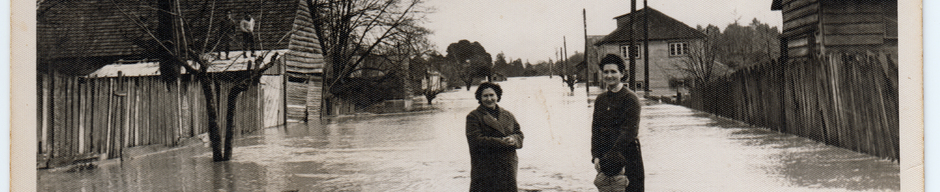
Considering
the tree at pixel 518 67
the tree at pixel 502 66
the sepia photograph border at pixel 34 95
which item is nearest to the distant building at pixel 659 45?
the tree at pixel 518 67

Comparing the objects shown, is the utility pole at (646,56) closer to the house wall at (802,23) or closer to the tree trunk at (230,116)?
the house wall at (802,23)

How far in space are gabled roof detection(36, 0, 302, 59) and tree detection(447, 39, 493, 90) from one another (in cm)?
268

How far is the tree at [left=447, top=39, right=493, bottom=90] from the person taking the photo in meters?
5.85

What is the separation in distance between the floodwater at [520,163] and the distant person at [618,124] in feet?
4.22

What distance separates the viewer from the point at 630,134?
393 cm

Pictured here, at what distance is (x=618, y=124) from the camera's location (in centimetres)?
398

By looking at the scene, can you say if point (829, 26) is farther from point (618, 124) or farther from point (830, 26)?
point (618, 124)

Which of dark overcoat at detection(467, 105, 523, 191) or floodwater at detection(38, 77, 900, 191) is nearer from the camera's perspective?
dark overcoat at detection(467, 105, 523, 191)

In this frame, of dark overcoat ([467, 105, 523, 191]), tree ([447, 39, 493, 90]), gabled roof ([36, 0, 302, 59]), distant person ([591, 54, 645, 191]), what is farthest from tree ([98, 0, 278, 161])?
distant person ([591, 54, 645, 191])

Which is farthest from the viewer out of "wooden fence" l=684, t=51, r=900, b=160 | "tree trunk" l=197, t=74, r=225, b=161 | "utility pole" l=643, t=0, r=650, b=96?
"utility pole" l=643, t=0, r=650, b=96

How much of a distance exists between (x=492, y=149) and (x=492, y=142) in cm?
6

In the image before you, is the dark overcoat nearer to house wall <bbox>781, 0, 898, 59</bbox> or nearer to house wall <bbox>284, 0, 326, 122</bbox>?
house wall <bbox>781, 0, 898, 59</bbox>

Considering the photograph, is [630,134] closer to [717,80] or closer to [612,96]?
[612,96]

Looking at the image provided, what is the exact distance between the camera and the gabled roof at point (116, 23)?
6.16 meters
